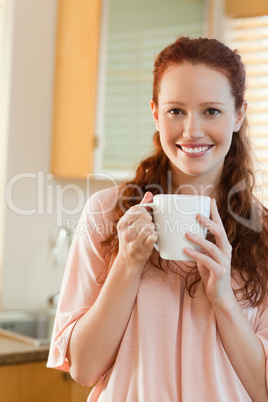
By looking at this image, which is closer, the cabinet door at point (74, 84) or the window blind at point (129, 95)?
the cabinet door at point (74, 84)

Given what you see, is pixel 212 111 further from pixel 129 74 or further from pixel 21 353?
pixel 129 74

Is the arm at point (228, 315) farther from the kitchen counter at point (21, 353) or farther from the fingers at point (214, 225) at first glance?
the kitchen counter at point (21, 353)

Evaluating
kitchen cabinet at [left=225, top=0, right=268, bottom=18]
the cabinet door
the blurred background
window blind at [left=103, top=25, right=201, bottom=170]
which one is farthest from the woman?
kitchen cabinet at [left=225, top=0, right=268, bottom=18]

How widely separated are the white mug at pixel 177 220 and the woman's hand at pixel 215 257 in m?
0.01

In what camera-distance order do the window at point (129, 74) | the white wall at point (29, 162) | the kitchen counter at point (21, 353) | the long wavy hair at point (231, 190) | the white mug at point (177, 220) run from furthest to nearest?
1. the window at point (129, 74)
2. the white wall at point (29, 162)
3. the kitchen counter at point (21, 353)
4. the long wavy hair at point (231, 190)
5. the white mug at point (177, 220)

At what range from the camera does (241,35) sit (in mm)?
2910

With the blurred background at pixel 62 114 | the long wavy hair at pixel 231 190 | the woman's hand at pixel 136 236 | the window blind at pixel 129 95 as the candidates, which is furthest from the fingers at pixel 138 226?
the window blind at pixel 129 95

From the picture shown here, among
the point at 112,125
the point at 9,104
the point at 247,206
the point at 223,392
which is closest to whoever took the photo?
the point at 223,392

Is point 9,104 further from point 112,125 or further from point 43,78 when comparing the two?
point 112,125

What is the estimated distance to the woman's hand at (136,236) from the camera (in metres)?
1.04

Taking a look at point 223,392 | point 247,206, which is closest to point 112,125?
point 247,206

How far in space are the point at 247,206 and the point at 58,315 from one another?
0.40 m

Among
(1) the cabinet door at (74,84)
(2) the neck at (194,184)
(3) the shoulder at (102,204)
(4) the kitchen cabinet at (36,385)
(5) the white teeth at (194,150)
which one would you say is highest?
(1) the cabinet door at (74,84)

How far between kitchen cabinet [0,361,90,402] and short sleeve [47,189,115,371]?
0.92m
